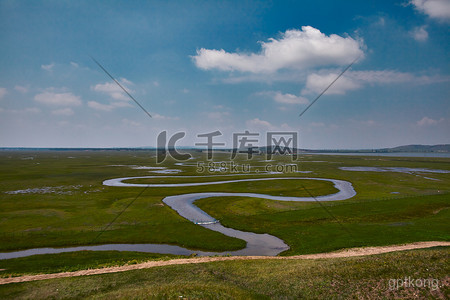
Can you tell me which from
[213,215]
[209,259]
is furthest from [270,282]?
[213,215]

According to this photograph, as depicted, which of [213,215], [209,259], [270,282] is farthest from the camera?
[213,215]

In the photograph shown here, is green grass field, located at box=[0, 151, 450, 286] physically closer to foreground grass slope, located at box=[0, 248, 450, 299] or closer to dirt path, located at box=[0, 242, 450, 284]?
dirt path, located at box=[0, 242, 450, 284]

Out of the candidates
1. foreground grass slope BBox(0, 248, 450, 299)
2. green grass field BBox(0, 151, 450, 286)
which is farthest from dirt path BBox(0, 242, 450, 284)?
foreground grass slope BBox(0, 248, 450, 299)

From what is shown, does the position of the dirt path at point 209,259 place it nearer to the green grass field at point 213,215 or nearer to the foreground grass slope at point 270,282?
the green grass field at point 213,215

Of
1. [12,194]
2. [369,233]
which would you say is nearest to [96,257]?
[369,233]

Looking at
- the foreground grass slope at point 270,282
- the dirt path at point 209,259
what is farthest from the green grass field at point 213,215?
the foreground grass slope at point 270,282

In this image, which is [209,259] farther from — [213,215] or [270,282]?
[213,215]

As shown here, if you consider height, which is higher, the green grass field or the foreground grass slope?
the foreground grass slope

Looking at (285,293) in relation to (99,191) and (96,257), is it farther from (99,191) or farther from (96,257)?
(99,191)
